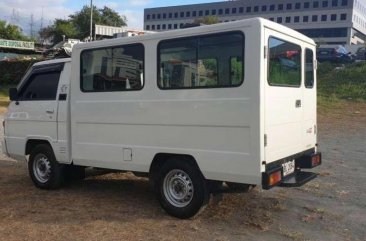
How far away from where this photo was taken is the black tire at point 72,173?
790 cm

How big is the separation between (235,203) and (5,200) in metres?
3.41

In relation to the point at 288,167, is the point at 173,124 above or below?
above

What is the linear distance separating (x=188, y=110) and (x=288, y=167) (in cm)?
152

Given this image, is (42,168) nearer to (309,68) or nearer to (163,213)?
(163,213)

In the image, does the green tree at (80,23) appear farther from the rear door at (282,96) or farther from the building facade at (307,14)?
the rear door at (282,96)

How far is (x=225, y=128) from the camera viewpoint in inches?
226

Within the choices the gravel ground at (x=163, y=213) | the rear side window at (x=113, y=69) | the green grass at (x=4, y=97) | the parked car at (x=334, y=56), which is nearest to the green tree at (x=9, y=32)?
the green grass at (x=4, y=97)

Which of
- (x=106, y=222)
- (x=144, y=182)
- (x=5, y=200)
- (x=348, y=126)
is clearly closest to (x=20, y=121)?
(x=5, y=200)

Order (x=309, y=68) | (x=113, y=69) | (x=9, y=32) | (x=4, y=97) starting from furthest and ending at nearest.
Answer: (x=9, y=32) < (x=4, y=97) < (x=309, y=68) < (x=113, y=69)

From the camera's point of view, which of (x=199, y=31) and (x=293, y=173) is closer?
(x=199, y=31)

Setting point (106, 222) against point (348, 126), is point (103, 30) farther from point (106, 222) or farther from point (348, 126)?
point (106, 222)

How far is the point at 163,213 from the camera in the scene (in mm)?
6508

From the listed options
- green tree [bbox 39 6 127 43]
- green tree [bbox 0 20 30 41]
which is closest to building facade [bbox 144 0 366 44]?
green tree [bbox 39 6 127 43]

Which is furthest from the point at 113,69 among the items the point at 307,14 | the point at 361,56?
the point at 307,14
